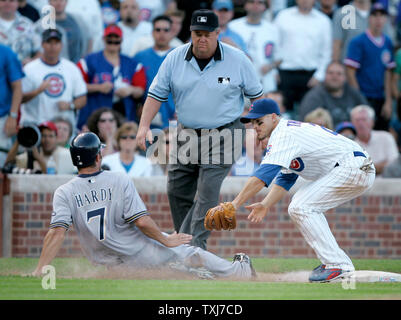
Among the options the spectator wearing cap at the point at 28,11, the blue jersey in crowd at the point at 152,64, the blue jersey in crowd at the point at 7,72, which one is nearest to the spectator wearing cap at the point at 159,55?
the blue jersey in crowd at the point at 152,64

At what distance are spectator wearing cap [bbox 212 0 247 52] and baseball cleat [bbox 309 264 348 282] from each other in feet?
18.6

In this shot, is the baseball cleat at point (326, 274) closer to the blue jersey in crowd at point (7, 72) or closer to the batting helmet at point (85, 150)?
the batting helmet at point (85, 150)

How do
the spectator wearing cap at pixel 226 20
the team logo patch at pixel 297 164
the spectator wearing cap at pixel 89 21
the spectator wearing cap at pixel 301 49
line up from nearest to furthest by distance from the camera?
the team logo patch at pixel 297 164
the spectator wearing cap at pixel 226 20
the spectator wearing cap at pixel 89 21
the spectator wearing cap at pixel 301 49

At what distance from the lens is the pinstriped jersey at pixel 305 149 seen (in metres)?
6.95

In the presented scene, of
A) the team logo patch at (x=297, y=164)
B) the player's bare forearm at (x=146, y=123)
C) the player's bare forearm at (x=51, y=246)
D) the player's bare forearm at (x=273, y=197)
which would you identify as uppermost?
the player's bare forearm at (x=146, y=123)

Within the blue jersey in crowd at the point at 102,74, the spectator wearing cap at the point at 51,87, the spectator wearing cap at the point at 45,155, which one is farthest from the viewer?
the blue jersey in crowd at the point at 102,74

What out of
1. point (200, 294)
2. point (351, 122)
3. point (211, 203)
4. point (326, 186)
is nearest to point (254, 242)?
point (351, 122)

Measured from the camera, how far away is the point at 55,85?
11.5 meters

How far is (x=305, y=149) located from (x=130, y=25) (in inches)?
249

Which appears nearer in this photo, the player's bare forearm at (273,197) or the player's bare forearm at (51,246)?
the player's bare forearm at (51,246)

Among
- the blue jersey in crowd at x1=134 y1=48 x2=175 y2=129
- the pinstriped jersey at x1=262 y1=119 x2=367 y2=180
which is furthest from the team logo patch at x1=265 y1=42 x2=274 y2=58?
the pinstriped jersey at x1=262 y1=119 x2=367 y2=180

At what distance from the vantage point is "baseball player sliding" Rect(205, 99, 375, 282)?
712 centimetres

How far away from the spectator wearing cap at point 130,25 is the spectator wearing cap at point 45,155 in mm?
2438
